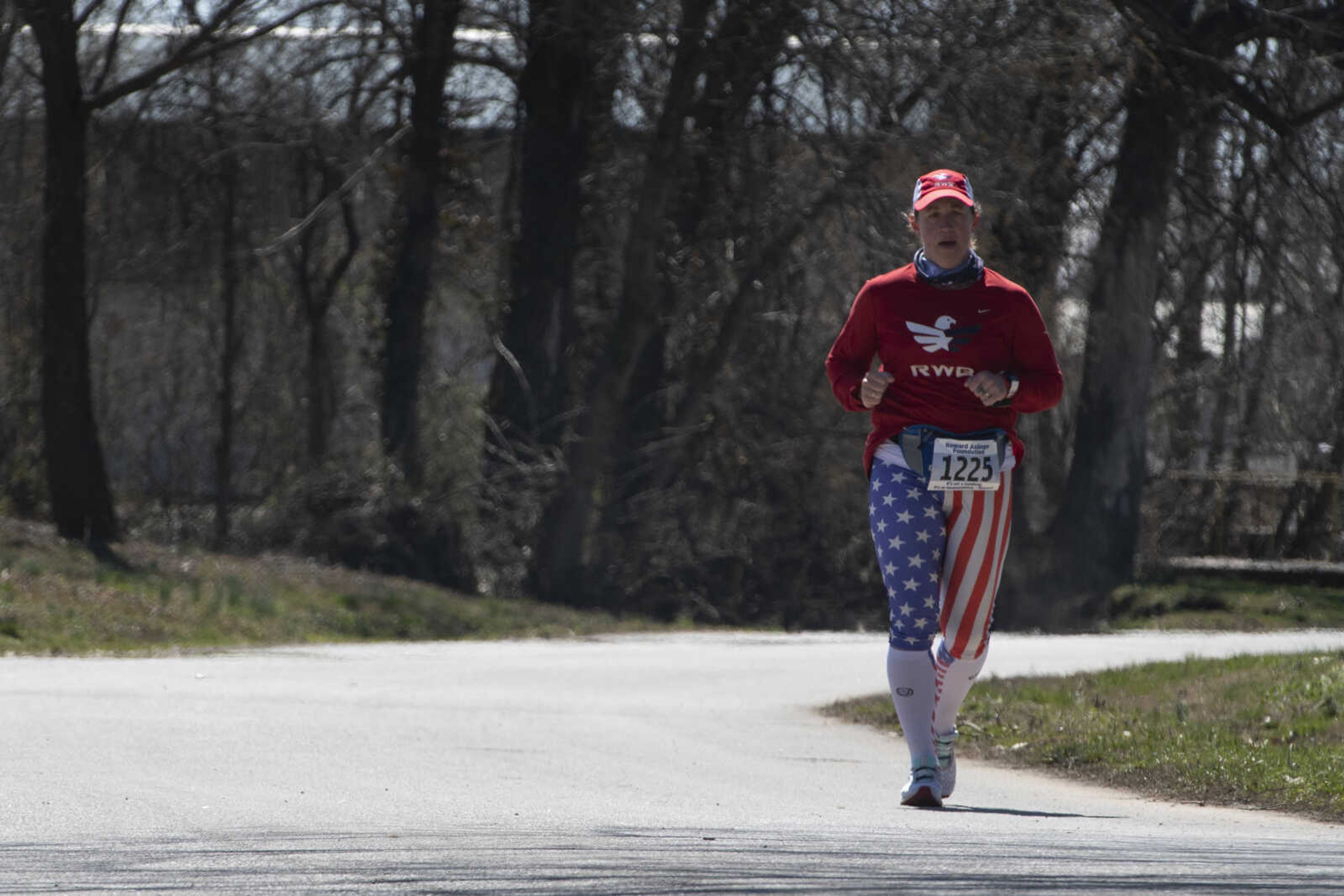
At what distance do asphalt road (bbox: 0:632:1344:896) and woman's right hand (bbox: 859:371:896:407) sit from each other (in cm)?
127

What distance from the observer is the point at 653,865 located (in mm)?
4488

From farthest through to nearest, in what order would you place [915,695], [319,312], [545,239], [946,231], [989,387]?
[319,312]
[545,239]
[915,695]
[946,231]
[989,387]

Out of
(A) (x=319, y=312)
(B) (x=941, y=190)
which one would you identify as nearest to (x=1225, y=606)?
(B) (x=941, y=190)

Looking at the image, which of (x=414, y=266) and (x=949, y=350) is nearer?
(x=949, y=350)

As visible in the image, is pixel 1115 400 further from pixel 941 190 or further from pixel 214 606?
pixel 941 190

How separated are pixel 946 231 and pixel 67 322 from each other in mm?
14039

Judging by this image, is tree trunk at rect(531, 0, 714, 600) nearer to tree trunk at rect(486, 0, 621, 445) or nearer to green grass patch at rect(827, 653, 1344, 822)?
tree trunk at rect(486, 0, 621, 445)

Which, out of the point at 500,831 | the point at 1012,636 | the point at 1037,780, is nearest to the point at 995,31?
the point at 1012,636

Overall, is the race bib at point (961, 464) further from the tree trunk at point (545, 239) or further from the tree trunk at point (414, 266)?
the tree trunk at point (414, 266)

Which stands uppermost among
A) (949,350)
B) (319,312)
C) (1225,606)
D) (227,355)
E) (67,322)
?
(319,312)

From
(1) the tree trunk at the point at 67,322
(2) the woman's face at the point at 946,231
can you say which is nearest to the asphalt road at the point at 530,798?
(2) the woman's face at the point at 946,231

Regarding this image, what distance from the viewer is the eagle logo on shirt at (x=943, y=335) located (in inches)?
246

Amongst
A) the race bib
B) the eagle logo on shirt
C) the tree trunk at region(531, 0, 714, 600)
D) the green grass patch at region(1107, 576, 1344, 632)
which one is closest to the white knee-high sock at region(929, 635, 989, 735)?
the race bib

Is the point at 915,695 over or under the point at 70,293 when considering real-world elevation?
under
